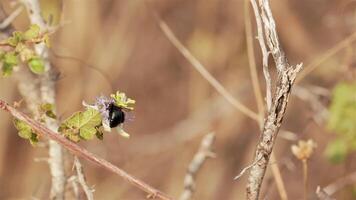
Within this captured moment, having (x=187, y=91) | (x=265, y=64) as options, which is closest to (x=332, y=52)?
(x=265, y=64)

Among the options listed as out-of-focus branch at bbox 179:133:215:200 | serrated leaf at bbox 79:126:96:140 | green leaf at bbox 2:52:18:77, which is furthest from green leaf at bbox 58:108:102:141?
out-of-focus branch at bbox 179:133:215:200

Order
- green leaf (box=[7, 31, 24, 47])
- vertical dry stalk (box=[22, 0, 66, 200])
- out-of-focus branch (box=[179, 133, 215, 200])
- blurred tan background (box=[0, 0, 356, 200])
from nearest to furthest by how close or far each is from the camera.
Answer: green leaf (box=[7, 31, 24, 47])
vertical dry stalk (box=[22, 0, 66, 200])
out-of-focus branch (box=[179, 133, 215, 200])
blurred tan background (box=[0, 0, 356, 200])

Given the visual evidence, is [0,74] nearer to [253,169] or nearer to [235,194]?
[253,169]

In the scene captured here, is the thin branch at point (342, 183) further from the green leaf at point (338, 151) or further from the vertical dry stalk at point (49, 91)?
the vertical dry stalk at point (49, 91)

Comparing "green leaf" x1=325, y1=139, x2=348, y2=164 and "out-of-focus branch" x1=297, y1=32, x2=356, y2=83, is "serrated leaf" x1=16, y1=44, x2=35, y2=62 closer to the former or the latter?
"out-of-focus branch" x1=297, y1=32, x2=356, y2=83

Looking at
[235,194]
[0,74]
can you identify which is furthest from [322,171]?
[0,74]

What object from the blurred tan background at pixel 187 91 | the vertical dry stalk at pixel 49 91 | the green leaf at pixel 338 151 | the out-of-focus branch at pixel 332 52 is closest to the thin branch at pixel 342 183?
the green leaf at pixel 338 151

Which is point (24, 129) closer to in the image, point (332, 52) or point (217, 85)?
point (217, 85)
